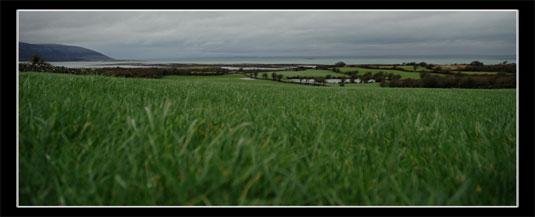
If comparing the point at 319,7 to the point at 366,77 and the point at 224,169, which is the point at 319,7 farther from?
the point at 366,77

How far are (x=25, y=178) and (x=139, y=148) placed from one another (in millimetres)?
505

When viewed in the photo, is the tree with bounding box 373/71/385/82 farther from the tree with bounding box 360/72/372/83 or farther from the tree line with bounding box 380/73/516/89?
the tree line with bounding box 380/73/516/89

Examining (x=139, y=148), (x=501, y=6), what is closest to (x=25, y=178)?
(x=139, y=148)

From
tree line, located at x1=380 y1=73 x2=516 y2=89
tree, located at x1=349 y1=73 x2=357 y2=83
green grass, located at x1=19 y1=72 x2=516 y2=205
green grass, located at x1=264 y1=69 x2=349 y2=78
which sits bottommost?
green grass, located at x1=19 y1=72 x2=516 y2=205

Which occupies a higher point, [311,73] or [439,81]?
[311,73]

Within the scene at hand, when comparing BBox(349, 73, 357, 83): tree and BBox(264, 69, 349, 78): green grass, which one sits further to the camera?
BBox(349, 73, 357, 83): tree

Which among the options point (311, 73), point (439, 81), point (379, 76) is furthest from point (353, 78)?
point (439, 81)

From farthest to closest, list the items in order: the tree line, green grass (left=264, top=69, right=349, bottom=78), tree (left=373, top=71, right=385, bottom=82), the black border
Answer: tree (left=373, top=71, right=385, bottom=82), green grass (left=264, top=69, right=349, bottom=78), the tree line, the black border

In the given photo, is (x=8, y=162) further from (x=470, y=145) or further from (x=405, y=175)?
(x=470, y=145)

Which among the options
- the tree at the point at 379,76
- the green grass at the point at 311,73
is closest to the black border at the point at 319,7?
the green grass at the point at 311,73

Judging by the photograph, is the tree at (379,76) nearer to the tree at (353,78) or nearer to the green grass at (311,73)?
the tree at (353,78)

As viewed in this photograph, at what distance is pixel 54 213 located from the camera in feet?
3.58

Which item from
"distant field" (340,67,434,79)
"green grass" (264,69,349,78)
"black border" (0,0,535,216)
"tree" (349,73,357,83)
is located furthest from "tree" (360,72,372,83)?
"black border" (0,0,535,216)

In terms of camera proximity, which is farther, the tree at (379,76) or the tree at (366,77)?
the tree at (366,77)
